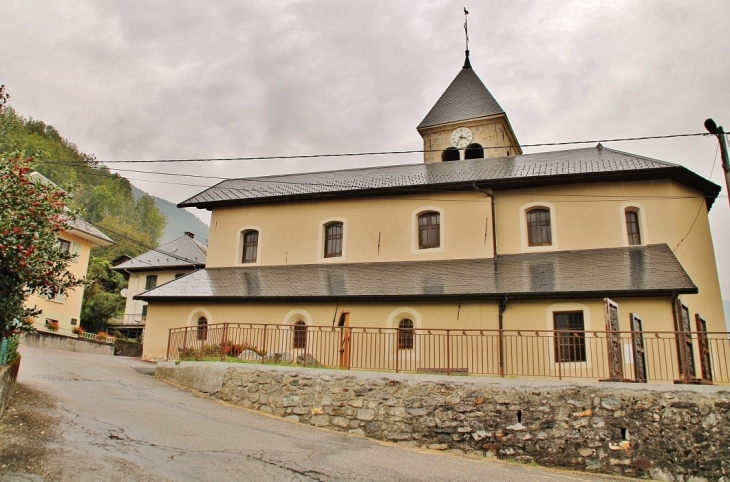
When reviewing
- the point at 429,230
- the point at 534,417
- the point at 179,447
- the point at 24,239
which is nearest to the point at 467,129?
the point at 429,230

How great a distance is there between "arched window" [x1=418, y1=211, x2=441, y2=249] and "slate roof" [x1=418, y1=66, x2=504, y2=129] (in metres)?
7.97

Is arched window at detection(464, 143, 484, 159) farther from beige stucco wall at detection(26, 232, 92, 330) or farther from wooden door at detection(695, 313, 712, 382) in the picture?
beige stucco wall at detection(26, 232, 92, 330)

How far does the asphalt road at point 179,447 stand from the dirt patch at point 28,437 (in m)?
0.01

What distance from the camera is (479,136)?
26625mm

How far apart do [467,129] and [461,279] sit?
35.8 ft

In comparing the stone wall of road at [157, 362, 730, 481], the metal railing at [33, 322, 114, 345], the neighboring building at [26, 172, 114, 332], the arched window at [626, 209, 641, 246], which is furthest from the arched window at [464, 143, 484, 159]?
the metal railing at [33, 322, 114, 345]

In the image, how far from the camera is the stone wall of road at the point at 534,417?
10328mm

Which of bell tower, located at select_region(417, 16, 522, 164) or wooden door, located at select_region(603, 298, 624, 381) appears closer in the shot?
wooden door, located at select_region(603, 298, 624, 381)

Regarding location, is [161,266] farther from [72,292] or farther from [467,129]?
[467,129]

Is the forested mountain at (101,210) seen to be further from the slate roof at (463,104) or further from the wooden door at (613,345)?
the wooden door at (613,345)

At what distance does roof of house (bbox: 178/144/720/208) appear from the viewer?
18.6m

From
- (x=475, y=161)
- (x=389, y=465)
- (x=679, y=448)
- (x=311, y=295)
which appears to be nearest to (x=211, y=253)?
(x=311, y=295)

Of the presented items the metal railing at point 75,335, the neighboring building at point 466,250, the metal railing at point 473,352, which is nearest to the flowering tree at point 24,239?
the metal railing at point 473,352

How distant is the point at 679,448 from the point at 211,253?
59.9ft
